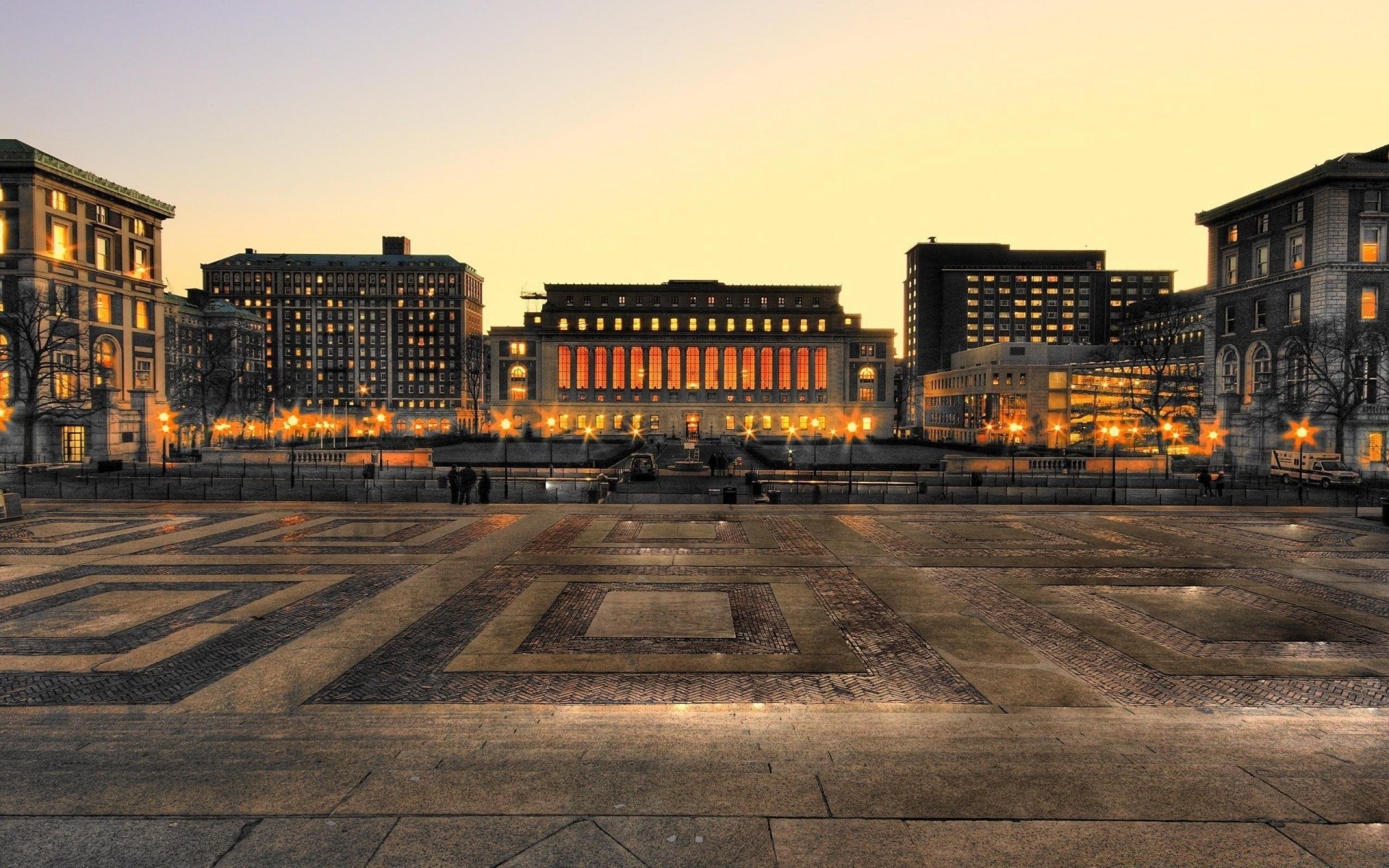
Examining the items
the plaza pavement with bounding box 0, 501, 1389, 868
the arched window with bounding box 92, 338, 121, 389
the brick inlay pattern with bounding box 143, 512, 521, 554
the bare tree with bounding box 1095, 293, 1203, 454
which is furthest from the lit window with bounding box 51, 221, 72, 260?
the bare tree with bounding box 1095, 293, 1203, 454

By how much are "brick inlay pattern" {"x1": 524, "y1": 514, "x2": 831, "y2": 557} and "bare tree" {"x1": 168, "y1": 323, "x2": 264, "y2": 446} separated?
68.7 meters

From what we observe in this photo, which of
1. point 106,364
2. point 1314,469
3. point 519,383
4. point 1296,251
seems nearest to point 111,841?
point 1314,469

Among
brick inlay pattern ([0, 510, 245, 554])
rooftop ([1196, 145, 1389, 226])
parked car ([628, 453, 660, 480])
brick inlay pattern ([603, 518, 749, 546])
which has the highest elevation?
rooftop ([1196, 145, 1389, 226])

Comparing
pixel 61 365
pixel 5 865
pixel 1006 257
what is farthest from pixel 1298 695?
pixel 1006 257

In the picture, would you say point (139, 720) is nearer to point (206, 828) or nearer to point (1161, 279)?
point (206, 828)

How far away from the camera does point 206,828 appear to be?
24.5 ft

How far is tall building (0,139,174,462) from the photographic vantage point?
52.9m

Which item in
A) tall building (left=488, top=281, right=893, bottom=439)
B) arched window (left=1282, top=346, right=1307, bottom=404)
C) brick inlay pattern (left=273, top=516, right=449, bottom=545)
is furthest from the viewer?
tall building (left=488, top=281, right=893, bottom=439)

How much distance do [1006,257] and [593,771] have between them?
700ft

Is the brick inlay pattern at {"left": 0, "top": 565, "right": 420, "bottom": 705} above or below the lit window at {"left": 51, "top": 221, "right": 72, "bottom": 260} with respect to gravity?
below

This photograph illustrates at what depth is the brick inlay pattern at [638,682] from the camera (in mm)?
11227

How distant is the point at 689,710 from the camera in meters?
10.8

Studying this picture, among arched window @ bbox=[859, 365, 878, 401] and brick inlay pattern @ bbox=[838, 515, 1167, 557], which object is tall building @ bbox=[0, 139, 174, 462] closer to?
brick inlay pattern @ bbox=[838, 515, 1167, 557]

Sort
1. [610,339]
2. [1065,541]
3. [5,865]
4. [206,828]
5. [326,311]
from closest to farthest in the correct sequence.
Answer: [5,865] → [206,828] → [1065,541] → [610,339] → [326,311]
